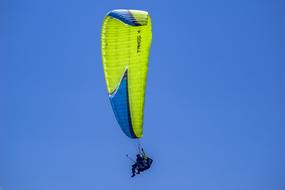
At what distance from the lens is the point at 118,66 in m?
50.7

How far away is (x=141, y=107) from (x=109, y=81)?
7.69ft

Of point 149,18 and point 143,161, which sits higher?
point 149,18

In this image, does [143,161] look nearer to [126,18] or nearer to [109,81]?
[109,81]

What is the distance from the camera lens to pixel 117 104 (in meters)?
50.7

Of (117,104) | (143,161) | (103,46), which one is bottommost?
(143,161)

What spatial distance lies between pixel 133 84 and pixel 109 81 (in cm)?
152

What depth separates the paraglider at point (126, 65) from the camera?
49625 mm

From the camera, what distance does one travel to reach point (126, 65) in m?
50.4

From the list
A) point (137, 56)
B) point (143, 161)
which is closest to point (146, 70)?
point (137, 56)

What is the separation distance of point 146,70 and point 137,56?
0.94 m

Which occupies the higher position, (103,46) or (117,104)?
(103,46)

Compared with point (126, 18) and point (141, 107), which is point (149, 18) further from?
point (141, 107)

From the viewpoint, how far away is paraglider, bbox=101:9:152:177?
49625mm

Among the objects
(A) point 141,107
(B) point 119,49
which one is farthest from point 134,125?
(B) point 119,49
